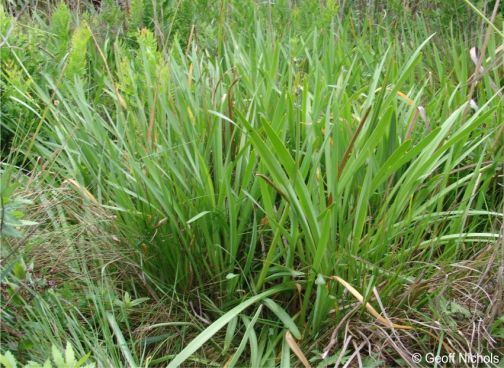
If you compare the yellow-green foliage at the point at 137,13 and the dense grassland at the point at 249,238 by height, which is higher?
the yellow-green foliage at the point at 137,13

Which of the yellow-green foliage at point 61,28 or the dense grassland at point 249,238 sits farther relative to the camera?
the yellow-green foliage at point 61,28

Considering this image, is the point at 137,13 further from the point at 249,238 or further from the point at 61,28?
the point at 249,238

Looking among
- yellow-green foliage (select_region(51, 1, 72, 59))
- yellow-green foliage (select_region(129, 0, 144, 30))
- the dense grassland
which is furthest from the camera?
yellow-green foliage (select_region(129, 0, 144, 30))

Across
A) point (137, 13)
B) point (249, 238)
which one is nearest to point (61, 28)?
point (137, 13)

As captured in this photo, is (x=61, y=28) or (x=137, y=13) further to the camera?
(x=137, y=13)

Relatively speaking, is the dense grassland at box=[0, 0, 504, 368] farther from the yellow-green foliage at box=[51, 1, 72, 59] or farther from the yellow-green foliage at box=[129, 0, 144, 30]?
the yellow-green foliage at box=[129, 0, 144, 30]

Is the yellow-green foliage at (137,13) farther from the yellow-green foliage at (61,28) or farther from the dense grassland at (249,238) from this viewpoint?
the dense grassland at (249,238)

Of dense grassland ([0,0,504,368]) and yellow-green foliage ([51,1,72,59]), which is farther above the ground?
yellow-green foliage ([51,1,72,59])

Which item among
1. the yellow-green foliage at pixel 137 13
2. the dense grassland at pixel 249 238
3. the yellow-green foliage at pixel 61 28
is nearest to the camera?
the dense grassland at pixel 249 238

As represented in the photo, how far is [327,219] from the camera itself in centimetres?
186

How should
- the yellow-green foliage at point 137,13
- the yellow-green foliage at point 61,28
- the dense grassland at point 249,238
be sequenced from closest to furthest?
the dense grassland at point 249,238
the yellow-green foliage at point 61,28
the yellow-green foliage at point 137,13

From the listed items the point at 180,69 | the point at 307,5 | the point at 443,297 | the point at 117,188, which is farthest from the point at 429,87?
the point at 117,188

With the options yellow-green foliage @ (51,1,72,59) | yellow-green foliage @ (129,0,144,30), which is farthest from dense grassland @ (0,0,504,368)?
yellow-green foliage @ (129,0,144,30)

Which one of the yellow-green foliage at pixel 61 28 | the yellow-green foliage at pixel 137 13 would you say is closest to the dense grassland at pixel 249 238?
the yellow-green foliage at pixel 61 28
